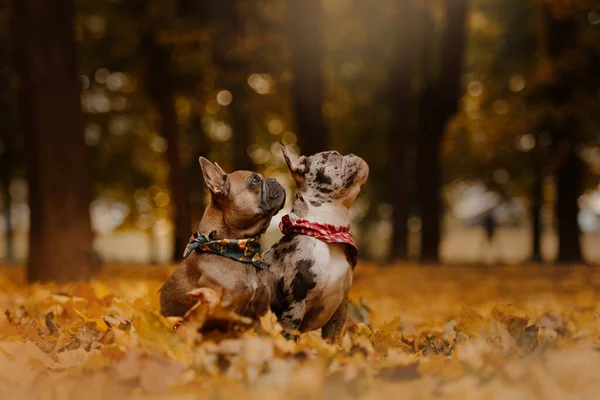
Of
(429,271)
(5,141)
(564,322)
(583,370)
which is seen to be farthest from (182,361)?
(5,141)

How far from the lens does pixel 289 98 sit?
60.3ft

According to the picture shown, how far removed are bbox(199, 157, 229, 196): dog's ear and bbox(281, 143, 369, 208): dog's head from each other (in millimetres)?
336

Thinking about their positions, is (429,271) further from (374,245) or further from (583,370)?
(374,245)

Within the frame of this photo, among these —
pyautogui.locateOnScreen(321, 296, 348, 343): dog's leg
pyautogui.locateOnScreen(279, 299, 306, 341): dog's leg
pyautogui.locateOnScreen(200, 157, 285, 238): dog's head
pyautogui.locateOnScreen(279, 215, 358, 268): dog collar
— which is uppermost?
pyautogui.locateOnScreen(200, 157, 285, 238): dog's head

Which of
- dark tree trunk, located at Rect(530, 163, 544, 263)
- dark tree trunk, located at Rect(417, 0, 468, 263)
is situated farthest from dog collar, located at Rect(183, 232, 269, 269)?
dark tree trunk, located at Rect(530, 163, 544, 263)

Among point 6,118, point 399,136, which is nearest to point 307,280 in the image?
point 399,136

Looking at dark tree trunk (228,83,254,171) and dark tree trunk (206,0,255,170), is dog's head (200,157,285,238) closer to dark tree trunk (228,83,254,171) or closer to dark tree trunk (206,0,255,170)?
dark tree trunk (206,0,255,170)

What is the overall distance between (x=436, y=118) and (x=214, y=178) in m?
14.2

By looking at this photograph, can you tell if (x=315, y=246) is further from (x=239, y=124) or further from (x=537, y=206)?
(x=537, y=206)

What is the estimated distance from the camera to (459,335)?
11.7ft

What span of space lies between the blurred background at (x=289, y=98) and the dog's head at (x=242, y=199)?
205 inches

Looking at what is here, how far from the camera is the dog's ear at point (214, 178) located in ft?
10.1

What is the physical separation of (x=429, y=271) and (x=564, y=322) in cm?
804

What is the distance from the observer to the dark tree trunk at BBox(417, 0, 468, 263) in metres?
15.9
